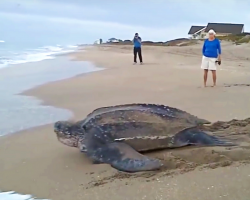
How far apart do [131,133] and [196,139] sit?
21.7 inches

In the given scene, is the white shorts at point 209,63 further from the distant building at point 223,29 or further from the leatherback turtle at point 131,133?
the distant building at point 223,29

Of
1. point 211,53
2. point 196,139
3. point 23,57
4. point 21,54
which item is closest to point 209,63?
point 211,53

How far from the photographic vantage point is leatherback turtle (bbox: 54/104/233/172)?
9.61 ft

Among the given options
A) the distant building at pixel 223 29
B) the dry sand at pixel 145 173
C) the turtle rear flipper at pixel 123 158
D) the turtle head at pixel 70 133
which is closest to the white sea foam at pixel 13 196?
the dry sand at pixel 145 173

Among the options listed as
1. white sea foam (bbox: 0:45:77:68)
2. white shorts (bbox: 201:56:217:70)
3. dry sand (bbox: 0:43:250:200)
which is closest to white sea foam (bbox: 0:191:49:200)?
dry sand (bbox: 0:43:250:200)

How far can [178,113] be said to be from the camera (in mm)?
3270

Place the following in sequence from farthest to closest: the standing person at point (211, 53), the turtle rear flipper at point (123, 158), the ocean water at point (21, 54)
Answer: the ocean water at point (21, 54) → the standing person at point (211, 53) → the turtle rear flipper at point (123, 158)

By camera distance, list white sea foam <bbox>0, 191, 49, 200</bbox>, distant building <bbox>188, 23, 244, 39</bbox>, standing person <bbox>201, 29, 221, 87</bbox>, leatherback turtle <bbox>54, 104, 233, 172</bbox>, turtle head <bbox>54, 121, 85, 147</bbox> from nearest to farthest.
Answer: white sea foam <bbox>0, 191, 49, 200</bbox> < leatherback turtle <bbox>54, 104, 233, 172</bbox> < turtle head <bbox>54, 121, 85, 147</bbox> < standing person <bbox>201, 29, 221, 87</bbox> < distant building <bbox>188, 23, 244, 39</bbox>

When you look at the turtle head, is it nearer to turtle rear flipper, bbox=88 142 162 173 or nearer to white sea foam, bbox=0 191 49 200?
turtle rear flipper, bbox=88 142 162 173

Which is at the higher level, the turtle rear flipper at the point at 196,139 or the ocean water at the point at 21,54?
the turtle rear flipper at the point at 196,139

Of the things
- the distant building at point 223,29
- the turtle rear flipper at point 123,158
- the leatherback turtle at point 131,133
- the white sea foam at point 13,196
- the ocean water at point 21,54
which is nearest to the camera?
the white sea foam at point 13,196

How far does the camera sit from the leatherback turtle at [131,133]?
293cm

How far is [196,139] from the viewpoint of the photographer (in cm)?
305

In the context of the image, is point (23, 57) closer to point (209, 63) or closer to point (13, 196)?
point (209, 63)
